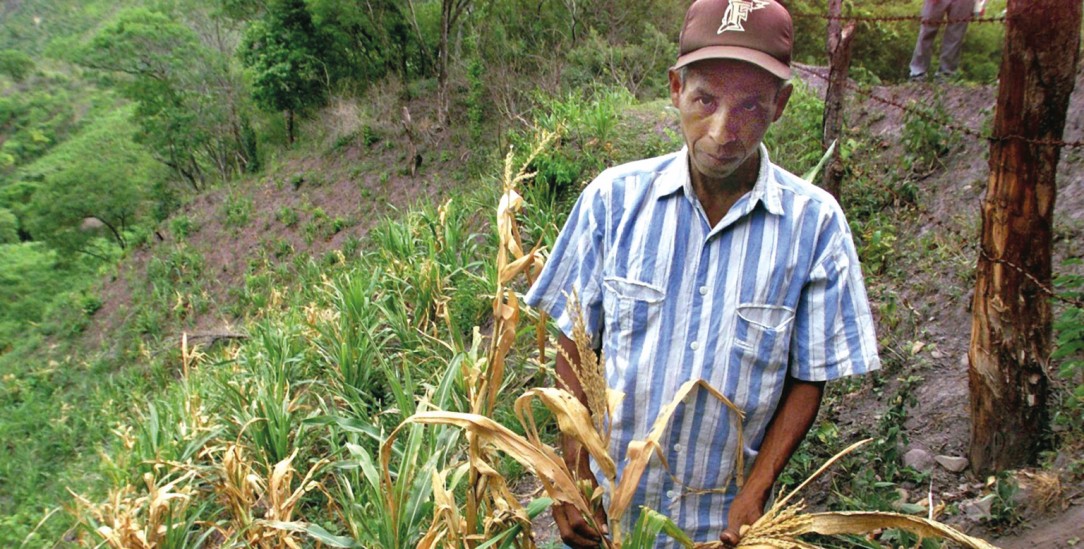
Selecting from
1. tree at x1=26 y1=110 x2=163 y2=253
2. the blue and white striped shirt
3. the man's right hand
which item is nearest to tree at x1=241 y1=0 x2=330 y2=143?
tree at x1=26 y1=110 x2=163 y2=253

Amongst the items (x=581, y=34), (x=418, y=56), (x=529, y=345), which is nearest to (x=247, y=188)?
(x=418, y=56)

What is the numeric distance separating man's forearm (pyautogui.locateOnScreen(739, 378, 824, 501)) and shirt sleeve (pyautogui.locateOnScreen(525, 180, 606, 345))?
420 mm

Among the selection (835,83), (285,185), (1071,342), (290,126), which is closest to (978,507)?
(1071,342)

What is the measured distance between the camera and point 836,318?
1.48 m

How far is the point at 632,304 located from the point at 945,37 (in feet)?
17.3

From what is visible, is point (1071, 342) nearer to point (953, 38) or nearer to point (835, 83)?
point (835, 83)

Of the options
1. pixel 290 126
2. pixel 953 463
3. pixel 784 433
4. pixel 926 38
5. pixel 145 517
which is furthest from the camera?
pixel 290 126

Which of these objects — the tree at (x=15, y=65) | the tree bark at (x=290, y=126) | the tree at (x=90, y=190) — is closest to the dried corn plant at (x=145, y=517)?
the tree bark at (x=290, y=126)

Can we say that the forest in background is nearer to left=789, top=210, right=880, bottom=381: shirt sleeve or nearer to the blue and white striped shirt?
the blue and white striped shirt

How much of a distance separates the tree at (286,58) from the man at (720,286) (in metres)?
18.3

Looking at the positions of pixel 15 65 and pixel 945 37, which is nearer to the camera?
pixel 945 37

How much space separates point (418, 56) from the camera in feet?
62.6

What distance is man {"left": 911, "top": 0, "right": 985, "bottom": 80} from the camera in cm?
563

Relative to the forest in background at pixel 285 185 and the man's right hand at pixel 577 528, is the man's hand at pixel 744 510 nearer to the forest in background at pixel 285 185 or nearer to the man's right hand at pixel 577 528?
the man's right hand at pixel 577 528
